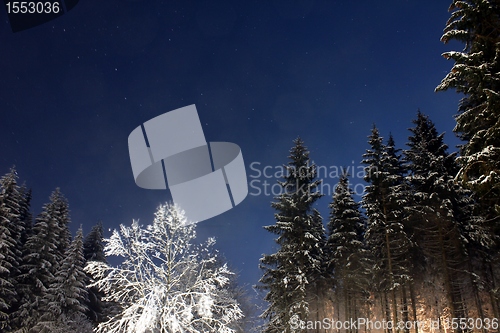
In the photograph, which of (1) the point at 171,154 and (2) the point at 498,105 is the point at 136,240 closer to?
(1) the point at 171,154

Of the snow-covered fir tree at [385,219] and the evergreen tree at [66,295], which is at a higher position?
the snow-covered fir tree at [385,219]

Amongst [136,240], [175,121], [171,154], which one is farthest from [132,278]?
[175,121]

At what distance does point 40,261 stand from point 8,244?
134 inches

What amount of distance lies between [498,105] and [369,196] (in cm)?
1399

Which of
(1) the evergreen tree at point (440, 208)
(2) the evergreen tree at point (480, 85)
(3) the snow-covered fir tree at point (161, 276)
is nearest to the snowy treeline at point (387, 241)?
(1) the evergreen tree at point (440, 208)

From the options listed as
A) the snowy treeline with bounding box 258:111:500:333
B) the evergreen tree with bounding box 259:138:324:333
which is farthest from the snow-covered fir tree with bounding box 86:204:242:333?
the snowy treeline with bounding box 258:111:500:333

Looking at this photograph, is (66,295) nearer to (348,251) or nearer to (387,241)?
(348,251)

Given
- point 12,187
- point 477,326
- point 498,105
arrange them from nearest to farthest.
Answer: point 498,105 → point 477,326 → point 12,187

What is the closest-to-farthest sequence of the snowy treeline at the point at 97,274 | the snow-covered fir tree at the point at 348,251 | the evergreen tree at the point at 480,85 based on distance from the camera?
the evergreen tree at the point at 480,85
the snowy treeline at the point at 97,274
the snow-covered fir tree at the point at 348,251

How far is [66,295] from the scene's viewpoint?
29953mm

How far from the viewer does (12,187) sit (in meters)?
29.3

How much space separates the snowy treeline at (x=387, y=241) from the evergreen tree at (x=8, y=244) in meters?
19.5

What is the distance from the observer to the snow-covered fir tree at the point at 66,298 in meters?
28.0

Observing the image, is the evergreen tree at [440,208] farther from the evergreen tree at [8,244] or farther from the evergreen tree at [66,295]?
the evergreen tree at [8,244]
